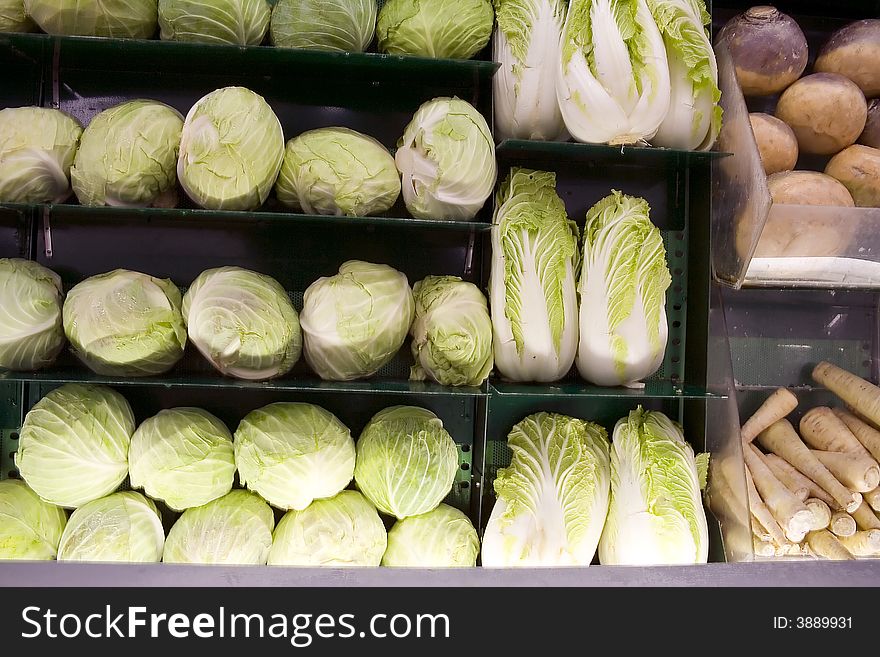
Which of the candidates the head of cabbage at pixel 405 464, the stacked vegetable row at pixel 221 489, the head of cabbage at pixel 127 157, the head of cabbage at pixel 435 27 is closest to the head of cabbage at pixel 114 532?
the stacked vegetable row at pixel 221 489

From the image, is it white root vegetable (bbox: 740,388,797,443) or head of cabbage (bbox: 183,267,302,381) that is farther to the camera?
white root vegetable (bbox: 740,388,797,443)

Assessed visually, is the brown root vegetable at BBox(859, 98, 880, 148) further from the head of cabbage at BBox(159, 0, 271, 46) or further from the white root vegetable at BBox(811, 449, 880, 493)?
the head of cabbage at BBox(159, 0, 271, 46)

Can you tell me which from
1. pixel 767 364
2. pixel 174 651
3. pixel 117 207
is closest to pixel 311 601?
pixel 174 651

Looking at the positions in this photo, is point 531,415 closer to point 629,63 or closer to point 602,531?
point 602,531

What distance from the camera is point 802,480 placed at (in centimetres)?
239

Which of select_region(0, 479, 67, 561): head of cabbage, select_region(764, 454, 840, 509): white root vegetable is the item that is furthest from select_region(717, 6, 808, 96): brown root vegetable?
select_region(0, 479, 67, 561): head of cabbage

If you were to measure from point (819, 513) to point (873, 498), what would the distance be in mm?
233

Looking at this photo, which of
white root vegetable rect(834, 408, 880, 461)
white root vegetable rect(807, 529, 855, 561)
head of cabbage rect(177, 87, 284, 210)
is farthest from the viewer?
white root vegetable rect(834, 408, 880, 461)

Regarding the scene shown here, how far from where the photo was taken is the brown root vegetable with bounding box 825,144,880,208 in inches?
88.4

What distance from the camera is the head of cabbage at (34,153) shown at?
6.72 ft

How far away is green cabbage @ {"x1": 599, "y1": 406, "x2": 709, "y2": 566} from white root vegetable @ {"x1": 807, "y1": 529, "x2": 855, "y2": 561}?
0.36 meters

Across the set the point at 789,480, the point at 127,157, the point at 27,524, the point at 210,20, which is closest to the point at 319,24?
the point at 210,20

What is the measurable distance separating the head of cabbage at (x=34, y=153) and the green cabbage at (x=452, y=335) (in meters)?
1.19

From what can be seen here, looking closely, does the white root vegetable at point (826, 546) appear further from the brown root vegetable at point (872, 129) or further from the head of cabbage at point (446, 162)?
the head of cabbage at point (446, 162)
